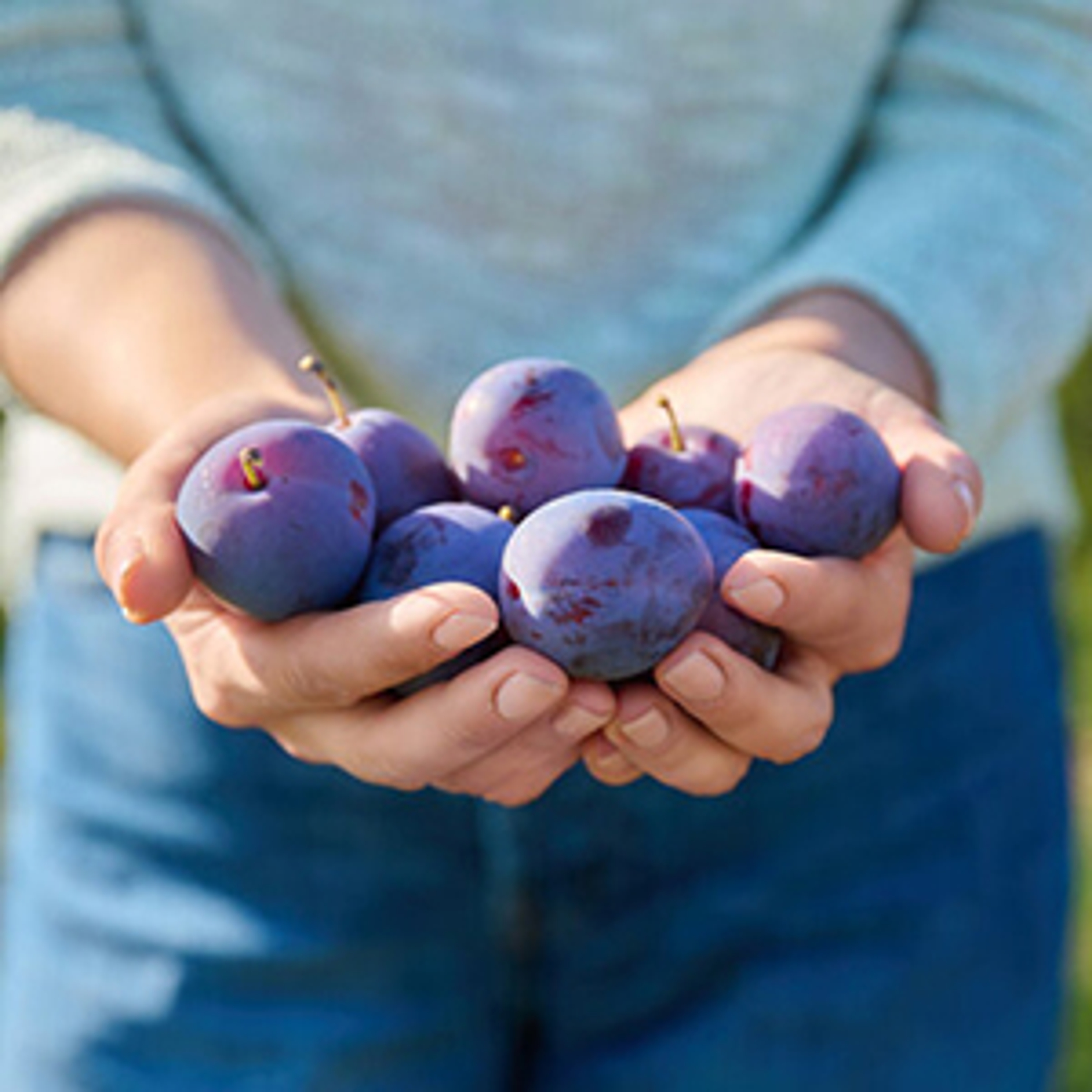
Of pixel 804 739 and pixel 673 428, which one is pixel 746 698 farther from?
pixel 673 428

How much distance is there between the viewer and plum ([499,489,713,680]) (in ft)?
2.32

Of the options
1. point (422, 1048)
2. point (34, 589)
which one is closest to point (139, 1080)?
point (422, 1048)

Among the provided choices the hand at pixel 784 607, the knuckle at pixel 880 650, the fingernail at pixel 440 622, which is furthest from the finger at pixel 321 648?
the knuckle at pixel 880 650

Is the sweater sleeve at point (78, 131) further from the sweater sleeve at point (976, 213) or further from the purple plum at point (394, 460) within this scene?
the sweater sleeve at point (976, 213)

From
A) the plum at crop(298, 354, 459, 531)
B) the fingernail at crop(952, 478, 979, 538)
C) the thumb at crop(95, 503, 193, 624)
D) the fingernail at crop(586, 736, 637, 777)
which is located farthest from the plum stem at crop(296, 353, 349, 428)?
the fingernail at crop(952, 478, 979, 538)

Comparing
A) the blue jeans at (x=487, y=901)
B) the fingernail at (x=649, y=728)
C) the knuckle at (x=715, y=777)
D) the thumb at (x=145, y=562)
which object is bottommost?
the blue jeans at (x=487, y=901)

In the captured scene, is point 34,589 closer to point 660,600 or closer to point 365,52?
point 365,52

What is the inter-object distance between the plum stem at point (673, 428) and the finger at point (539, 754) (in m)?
0.16

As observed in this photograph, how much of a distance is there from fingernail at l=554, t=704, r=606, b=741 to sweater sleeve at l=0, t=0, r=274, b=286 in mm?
429

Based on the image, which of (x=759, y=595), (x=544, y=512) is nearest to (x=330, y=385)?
(x=544, y=512)

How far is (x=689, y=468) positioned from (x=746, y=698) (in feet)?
0.54

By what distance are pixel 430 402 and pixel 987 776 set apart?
0.49 meters

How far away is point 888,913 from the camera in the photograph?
3.57 feet

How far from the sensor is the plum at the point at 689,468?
0.83 metres
